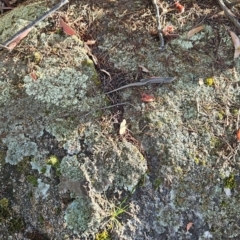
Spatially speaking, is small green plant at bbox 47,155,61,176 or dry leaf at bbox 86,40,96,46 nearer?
small green plant at bbox 47,155,61,176

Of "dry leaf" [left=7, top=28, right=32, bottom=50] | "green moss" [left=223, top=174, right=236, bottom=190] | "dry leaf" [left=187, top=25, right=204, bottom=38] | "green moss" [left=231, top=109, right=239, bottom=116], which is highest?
"dry leaf" [left=7, top=28, right=32, bottom=50]

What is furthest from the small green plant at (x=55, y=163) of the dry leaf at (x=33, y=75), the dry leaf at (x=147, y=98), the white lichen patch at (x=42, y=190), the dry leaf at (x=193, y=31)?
the dry leaf at (x=193, y=31)

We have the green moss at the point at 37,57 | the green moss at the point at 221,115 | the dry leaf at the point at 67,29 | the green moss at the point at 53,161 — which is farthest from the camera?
the dry leaf at the point at 67,29

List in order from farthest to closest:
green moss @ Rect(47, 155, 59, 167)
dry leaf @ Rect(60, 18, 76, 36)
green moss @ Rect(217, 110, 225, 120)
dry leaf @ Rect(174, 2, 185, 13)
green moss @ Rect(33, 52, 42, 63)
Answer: dry leaf @ Rect(174, 2, 185, 13) < dry leaf @ Rect(60, 18, 76, 36) < green moss @ Rect(33, 52, 42, 63) < green moss @ Rect(217, 110, 225, 120) < green moss @ Rect(47, 155, 59, 167)

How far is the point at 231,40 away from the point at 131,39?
0.72 metres

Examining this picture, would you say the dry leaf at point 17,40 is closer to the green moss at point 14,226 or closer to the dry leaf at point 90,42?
the dry leaf at point 90,42

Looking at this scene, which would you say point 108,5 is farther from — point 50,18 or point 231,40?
point 231,40

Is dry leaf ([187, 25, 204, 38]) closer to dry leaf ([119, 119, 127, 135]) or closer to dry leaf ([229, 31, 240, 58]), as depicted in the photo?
dry leaf ([229, 31, 240, 58])

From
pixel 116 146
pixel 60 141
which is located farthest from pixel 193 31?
pixel 60 141

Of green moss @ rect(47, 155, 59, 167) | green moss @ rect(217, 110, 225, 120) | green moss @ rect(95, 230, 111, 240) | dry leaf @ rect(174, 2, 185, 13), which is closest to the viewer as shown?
green moss @ rect(95, 230, 111, 240)

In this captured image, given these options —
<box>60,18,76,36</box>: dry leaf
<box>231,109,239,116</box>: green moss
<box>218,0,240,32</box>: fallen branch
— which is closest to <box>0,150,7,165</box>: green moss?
<box>60,18,76,36</box>: dry leaf

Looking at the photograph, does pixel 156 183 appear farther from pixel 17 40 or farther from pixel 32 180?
pixel 17 40

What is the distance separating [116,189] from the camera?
2482mm

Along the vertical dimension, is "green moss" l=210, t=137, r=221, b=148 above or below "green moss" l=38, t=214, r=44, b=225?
below
